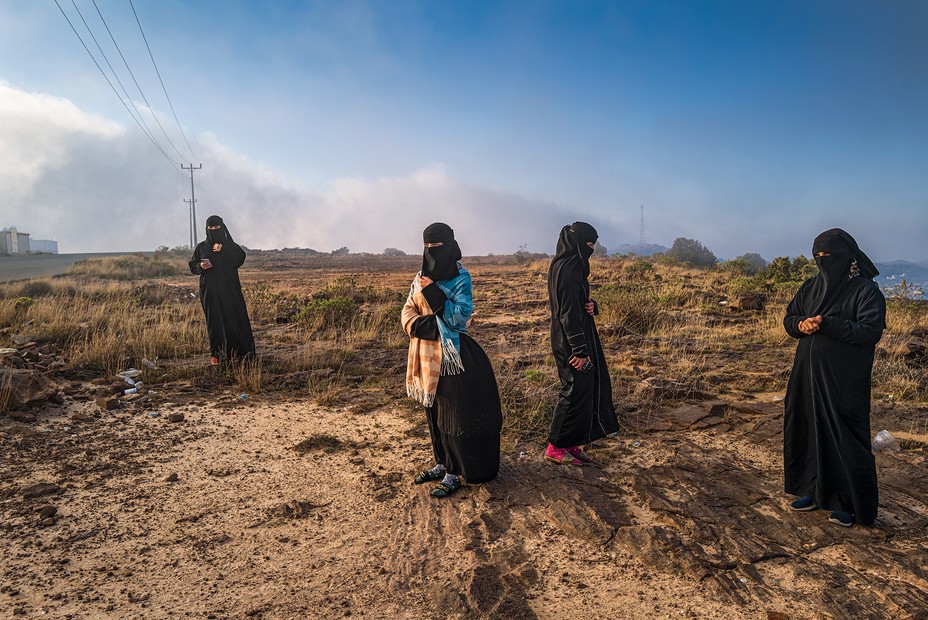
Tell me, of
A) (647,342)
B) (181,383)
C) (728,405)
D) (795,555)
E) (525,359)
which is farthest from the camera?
(647,342)

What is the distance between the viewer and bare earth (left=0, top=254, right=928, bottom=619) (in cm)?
284

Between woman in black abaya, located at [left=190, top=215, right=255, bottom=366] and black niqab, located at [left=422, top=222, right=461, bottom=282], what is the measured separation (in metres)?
4.54

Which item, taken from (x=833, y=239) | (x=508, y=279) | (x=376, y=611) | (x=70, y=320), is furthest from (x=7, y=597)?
(x=508, y=279)

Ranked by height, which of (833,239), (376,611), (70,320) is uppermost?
(833,239)

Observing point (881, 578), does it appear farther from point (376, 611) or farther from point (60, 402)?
point (60, 402)

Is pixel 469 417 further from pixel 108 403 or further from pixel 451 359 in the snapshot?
pixel 108 403

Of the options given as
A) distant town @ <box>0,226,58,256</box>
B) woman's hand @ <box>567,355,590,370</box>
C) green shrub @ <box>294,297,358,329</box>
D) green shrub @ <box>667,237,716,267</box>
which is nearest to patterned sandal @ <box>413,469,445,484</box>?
woman's hand @ <box>567,355,590,370</box>

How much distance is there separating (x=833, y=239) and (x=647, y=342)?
5.86m

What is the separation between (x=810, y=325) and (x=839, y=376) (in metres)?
0.36

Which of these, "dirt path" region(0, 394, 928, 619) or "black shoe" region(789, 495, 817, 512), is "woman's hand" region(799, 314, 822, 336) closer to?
"black shoe" region(789, 495, 817, 512)

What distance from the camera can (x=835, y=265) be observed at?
A: 11.5 ft

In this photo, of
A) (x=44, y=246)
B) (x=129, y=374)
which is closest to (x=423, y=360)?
(x=129, y=374)

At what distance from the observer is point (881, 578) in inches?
116

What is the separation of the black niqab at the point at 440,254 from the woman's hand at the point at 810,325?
90.7 inches
